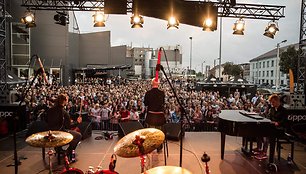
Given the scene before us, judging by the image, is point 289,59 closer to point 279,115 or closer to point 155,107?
point 279,115

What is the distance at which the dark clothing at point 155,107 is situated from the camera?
5980mm

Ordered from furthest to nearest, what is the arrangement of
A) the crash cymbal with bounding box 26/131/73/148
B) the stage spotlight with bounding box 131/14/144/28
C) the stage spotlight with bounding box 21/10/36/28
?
the stage spotlight with bounding box 21/10/36/28 < the stage spotlight with bounding box 131/14/144/28 < the crash cymbal with bounding box 26/131/73/148

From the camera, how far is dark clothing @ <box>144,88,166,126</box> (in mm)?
5980

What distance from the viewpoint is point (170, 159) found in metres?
6.31

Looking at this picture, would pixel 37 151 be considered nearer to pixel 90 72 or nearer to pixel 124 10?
pixel 124 10

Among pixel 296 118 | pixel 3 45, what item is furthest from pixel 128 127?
pixel 3 45

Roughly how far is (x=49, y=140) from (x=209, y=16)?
22.8 ft

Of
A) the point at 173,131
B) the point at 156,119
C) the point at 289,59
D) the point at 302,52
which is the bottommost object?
the point at 173,131

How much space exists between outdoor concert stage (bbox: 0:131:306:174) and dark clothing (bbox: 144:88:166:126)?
1060 mm

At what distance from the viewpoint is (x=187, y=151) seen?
275 inches

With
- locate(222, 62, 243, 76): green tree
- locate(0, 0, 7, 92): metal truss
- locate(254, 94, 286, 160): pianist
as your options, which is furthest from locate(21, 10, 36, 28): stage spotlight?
locate(222, 62, 243, 76): green tree

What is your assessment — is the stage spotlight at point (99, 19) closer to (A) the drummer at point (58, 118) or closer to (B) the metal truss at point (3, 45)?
(B) the metal truss at point (3, 45)

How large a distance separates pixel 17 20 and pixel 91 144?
80.5ft

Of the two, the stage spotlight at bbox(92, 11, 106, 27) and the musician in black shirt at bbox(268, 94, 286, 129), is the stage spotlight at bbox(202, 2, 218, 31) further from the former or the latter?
the stage spotlight at bbox(92, 11, 106, 27)
